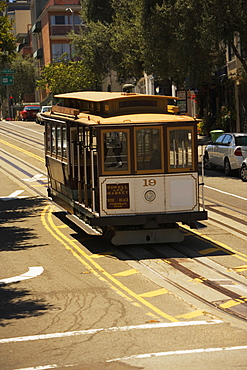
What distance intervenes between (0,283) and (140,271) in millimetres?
Result: 2593

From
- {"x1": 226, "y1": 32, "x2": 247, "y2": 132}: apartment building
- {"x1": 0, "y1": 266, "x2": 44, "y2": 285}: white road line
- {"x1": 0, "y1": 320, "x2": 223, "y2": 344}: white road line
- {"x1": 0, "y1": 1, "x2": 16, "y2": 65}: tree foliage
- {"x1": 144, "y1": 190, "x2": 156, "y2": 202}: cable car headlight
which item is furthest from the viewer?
{"x1": 226, "y1": 32, "x2": 247, "y2": 132}: apartment building

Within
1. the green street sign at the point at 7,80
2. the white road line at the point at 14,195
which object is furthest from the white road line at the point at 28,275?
the green street sign at the point at 7,80

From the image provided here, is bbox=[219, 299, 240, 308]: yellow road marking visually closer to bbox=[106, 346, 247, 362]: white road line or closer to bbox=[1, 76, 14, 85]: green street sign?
bbox=[106, 346, 247, 362]: white road line

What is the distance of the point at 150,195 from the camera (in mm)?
14586

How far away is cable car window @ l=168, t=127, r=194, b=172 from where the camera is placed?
571 inches

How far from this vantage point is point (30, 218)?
19812mm

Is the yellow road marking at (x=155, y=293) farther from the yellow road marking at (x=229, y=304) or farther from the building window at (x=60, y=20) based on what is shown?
the building window at (x=60, y=20)

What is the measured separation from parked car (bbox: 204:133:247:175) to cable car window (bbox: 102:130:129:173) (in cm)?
1330

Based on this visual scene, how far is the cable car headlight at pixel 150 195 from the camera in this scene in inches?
574

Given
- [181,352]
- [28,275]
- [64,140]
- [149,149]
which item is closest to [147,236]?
[149,149]

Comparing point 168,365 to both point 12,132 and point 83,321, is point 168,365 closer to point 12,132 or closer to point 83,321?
point 83,321

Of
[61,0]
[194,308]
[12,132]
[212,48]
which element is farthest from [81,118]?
[61,0]

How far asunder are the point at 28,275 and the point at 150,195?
10.4ft

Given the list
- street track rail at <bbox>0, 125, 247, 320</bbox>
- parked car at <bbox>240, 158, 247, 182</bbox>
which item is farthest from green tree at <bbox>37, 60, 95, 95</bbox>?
street track rail at <bbox>0, 125, 247, 320</bbox>
